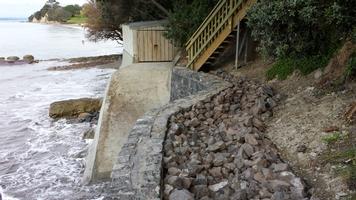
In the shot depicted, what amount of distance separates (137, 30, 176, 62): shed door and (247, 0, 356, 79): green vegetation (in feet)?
29.1

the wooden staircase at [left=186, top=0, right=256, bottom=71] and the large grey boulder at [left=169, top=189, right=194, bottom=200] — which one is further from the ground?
the wooden staircase at [left=186, top=0, right=256, bottom=71]

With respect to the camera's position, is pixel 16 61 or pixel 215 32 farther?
pixel 16 61

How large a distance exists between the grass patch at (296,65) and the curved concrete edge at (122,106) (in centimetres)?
426

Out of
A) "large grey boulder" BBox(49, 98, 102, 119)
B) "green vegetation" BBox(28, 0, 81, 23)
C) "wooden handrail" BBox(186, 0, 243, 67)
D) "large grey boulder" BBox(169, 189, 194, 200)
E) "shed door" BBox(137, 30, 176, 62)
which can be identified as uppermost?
"green vegetation" BBox(28, 0, 81, 23)

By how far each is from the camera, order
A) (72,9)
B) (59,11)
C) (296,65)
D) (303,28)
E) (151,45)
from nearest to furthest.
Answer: (303,28) < (296,65) < (151,45) < (72,9) < (59,11)

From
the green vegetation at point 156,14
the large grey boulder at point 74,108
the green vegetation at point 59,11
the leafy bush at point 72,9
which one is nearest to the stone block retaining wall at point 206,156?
the green vegetation at point 156,14

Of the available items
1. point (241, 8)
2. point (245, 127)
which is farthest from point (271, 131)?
point (241, 8)

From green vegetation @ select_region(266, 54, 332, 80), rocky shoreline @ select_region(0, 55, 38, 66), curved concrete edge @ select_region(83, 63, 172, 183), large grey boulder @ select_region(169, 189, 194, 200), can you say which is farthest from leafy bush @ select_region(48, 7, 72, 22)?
large grey boulder @ select_region(169, 189, 194, 200)

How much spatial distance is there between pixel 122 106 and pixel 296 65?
18.4 feet

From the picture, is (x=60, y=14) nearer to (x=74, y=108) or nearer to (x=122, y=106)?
(x=74, y=108)

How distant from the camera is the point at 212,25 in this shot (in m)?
13.2

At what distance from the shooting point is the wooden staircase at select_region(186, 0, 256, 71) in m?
12.6

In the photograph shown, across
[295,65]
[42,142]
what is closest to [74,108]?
[42,142]

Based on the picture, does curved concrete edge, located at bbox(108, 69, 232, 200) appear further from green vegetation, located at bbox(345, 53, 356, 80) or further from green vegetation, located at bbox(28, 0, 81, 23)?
green vegetation, located at bbox(28, 0, 81, 23)
